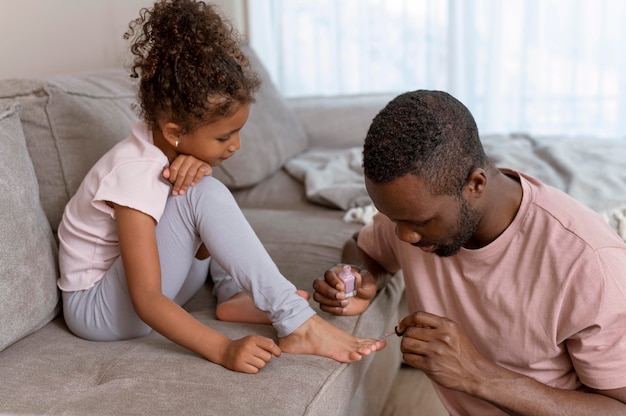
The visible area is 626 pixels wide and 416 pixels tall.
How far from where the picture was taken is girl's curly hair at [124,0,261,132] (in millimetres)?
1349

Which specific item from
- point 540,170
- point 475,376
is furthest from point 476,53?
point 475,376

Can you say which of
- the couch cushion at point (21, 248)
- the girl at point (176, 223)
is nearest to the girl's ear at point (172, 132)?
the girl at point (176, 223)

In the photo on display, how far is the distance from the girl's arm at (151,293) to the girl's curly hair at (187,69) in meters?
0.21

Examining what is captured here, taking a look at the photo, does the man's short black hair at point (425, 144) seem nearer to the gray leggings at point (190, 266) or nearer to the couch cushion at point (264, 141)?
the gray leggings at point (190, 266)

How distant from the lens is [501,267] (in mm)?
1255

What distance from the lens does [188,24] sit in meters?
1.39

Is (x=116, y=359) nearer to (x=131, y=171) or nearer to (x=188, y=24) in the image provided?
(x=131, y=171)

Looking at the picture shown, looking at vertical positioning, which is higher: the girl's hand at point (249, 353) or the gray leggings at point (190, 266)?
the gray leggings at point (190, 266)

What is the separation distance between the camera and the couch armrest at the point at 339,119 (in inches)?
116

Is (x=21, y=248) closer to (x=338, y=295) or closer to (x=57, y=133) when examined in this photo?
(x=57, y=133)

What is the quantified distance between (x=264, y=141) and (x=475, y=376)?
1543mm

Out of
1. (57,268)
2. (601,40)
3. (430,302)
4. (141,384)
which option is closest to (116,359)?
(141,384)

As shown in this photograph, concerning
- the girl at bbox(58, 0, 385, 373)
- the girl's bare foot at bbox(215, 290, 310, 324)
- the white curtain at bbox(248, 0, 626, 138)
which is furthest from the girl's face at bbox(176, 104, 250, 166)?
the white curtain at bbox(248, 0, 626, 138)

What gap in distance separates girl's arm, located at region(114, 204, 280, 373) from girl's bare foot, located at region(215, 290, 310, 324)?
159 mm
